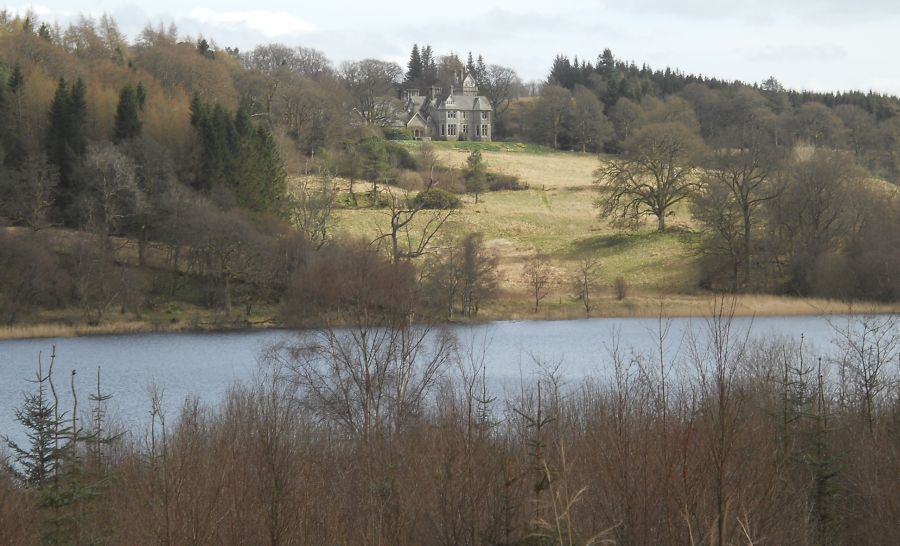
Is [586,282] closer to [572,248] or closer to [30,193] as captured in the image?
[572,248]

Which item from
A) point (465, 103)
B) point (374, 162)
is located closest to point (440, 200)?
point (374, 162)

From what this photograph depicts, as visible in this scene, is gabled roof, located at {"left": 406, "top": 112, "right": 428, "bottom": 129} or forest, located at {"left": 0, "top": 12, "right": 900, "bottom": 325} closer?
forest, located at {"left": 0, "top": 12, "right": 900, "bottom": 325}

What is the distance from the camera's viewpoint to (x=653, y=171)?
62.7m

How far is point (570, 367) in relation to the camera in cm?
3238

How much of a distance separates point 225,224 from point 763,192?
28.6m

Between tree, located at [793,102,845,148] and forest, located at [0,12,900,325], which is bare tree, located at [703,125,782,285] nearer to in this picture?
forest, located at [0,12,900,325]

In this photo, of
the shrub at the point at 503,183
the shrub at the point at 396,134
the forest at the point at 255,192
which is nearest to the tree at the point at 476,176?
the forest at the point at 255,192

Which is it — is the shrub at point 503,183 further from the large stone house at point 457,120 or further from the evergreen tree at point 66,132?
the large stone house at point 457,120

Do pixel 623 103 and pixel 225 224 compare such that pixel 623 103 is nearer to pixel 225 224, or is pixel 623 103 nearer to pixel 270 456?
pixel 225 224

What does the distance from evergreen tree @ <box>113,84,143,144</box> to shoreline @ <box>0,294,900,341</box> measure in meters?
16.1

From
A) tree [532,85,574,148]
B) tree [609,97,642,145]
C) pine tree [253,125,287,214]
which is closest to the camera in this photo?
pine tree [253,125,287,214]

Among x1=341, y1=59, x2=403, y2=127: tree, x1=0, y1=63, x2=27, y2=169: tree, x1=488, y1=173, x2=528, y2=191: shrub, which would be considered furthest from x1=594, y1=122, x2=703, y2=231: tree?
x1=341, y1=59, x2=403, y2=127: tree

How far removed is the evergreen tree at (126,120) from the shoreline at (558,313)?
16.1 metres

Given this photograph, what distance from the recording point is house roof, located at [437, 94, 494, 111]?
4630 inches
